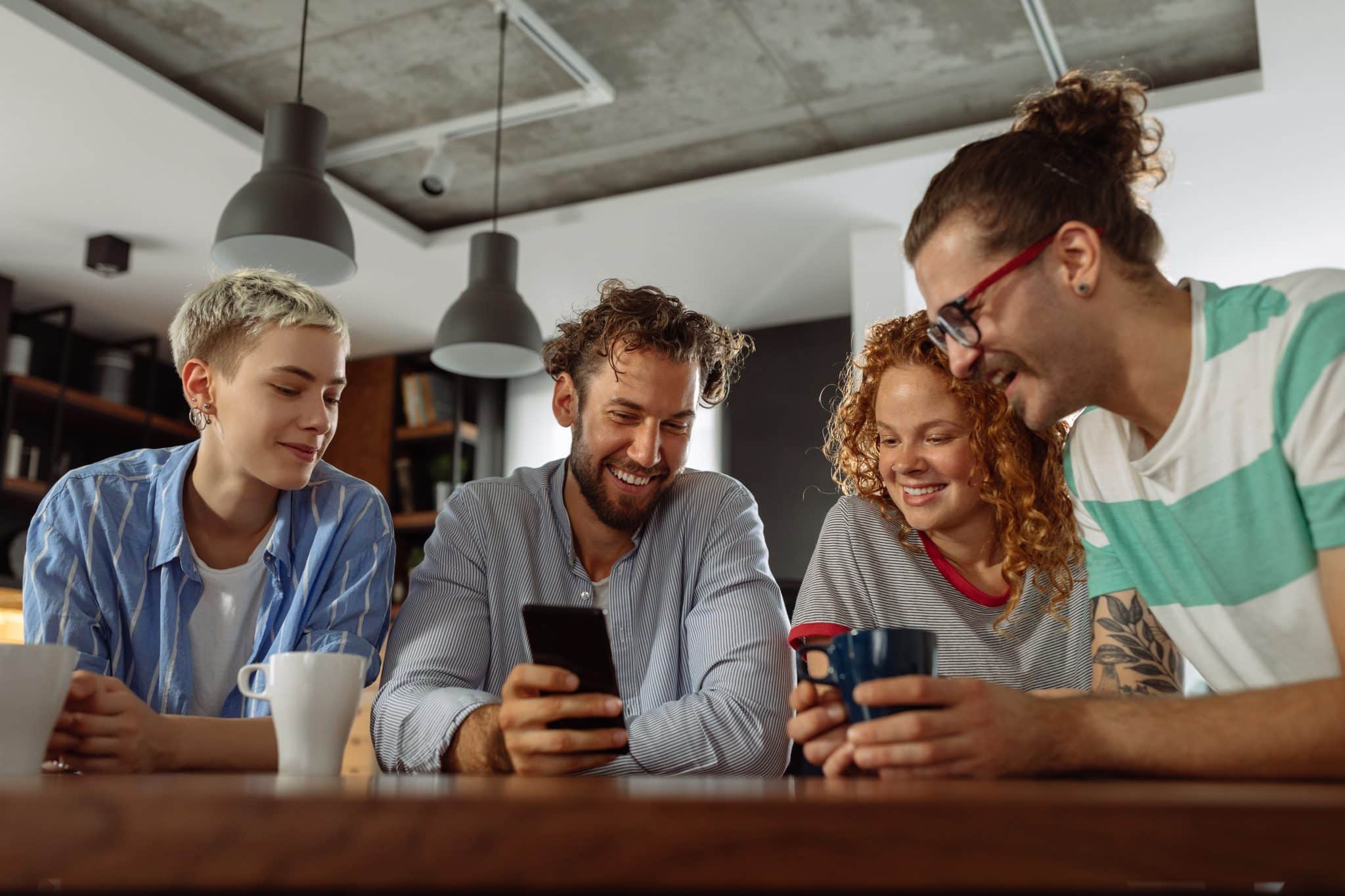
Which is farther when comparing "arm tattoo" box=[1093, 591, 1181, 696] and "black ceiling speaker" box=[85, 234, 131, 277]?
"black ceiling speaker" box=[85, 234, 131, 277]

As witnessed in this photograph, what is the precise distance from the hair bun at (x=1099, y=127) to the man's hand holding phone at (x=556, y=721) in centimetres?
90

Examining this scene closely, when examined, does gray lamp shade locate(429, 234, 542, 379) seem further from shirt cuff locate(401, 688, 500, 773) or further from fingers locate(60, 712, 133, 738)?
fingers locate(60, 712, 133, 738)

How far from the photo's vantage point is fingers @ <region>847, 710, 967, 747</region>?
0.85 metres

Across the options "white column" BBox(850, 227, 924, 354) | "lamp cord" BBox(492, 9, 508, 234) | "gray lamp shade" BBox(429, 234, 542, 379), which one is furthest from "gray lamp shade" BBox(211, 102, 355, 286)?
"white column" BBox(850, 227, 924, 354)

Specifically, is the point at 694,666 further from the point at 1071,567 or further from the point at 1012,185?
the point at 1012,185

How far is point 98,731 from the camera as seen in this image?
1147 millimetres

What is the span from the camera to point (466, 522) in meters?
1.77

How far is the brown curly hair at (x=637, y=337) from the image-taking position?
6.23ft

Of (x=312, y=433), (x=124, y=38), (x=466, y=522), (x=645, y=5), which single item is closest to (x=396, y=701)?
(x=466, y=522)

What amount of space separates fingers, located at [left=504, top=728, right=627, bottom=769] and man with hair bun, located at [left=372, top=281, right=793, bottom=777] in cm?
16

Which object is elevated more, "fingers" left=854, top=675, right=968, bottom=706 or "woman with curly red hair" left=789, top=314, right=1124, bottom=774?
"woman with curly red hair" left=789, top=314, right=1124, bottom=774

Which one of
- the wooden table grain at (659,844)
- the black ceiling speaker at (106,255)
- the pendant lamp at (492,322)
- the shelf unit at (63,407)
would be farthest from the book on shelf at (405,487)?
the wooden table grain at (659,844)

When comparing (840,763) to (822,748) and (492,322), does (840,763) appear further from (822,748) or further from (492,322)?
(492,322)

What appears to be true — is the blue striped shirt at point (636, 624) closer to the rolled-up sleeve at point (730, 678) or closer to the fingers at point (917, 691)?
the rolled-up sleeve at point (730, 678)
